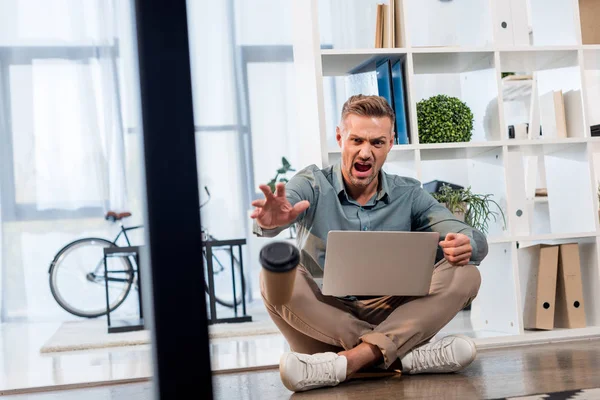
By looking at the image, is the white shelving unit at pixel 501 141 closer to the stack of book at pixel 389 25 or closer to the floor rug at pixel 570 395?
the stack of book at pixel 389 25

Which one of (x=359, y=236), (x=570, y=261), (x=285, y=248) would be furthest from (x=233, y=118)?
(x=285, y=248)

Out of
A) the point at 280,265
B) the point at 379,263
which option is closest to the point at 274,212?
the point at 379,263

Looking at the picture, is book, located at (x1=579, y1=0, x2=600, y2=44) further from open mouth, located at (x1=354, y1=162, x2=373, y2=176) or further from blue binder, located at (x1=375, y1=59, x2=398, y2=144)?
open mouth, located at (x1=354, y1=162, x2=373, y2=176)

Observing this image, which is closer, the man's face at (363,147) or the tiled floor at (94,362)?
the man's face at (363,147)

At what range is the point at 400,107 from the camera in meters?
2.69

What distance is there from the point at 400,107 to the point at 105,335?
2.52 meters

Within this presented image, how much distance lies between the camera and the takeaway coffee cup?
386 millimetres

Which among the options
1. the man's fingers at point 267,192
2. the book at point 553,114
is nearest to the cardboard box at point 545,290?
the book at point 553,114

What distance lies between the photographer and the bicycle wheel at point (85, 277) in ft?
18.2

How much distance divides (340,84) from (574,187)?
11.2 ft

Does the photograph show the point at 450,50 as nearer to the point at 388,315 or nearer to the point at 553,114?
the point at 553,114

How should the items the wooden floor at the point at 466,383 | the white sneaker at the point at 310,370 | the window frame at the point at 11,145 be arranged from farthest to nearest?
1. the window frame at the point at 11,145
2. the white sneaker at the point at 310,370
3. the wooden floor at the point at 466,383

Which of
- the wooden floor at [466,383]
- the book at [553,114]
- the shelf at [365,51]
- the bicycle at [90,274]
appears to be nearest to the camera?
the wooden floor at [466,383]

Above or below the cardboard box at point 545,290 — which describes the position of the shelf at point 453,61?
above
